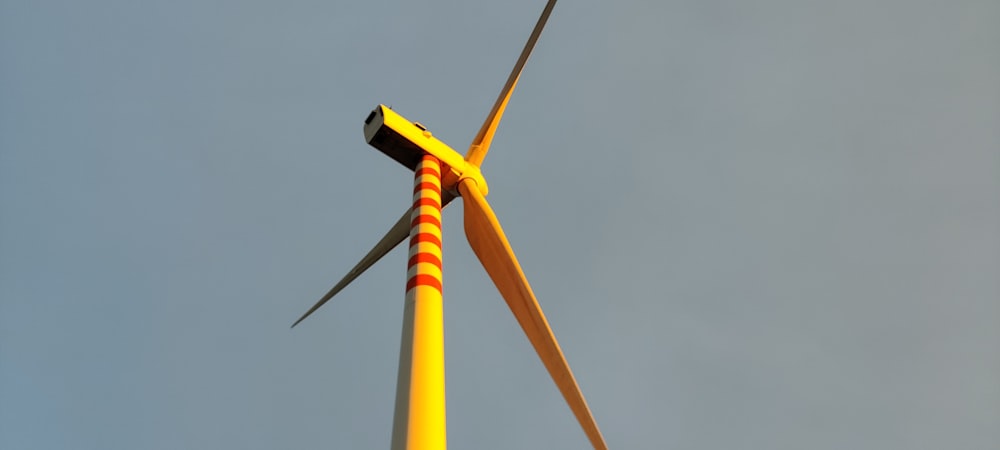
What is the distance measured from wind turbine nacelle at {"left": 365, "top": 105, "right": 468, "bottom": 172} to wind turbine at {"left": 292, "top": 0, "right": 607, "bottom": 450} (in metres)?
0.02

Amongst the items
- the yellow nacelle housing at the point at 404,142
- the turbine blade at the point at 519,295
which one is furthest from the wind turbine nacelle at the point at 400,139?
the turbine blade at the point at 519,295

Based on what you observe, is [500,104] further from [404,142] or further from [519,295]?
[519,295]

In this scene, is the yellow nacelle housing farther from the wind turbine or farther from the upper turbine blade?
the upper turbine blade

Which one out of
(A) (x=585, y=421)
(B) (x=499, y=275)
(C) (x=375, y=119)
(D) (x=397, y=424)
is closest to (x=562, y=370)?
(A) (x=585, y=421)

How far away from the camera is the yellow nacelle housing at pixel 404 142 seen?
17.6 m

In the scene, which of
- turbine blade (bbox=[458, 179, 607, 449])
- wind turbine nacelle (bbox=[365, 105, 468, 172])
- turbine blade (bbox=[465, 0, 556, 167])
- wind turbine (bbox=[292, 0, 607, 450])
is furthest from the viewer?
turbine blade (bbox=[465, 0, 556, 167])

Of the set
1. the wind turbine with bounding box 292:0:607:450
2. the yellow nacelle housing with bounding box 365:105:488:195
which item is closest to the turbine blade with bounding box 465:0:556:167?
the wind turbine with bounding box 292:0:607:450

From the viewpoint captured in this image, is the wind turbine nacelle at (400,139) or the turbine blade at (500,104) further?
the turbine blade at (500,104)

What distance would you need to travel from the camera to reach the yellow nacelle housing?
692 inches

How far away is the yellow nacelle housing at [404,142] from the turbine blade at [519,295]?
89cm

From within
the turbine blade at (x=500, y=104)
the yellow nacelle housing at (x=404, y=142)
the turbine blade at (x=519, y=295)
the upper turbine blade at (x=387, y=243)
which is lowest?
the turbine blade at (x=519, y=295)

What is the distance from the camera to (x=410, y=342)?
12.5 m

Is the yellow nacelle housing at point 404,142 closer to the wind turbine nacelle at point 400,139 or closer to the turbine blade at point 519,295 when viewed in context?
the wind turbine nacelle at point 400,139

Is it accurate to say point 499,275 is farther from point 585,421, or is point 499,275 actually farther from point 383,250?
point 383,250
